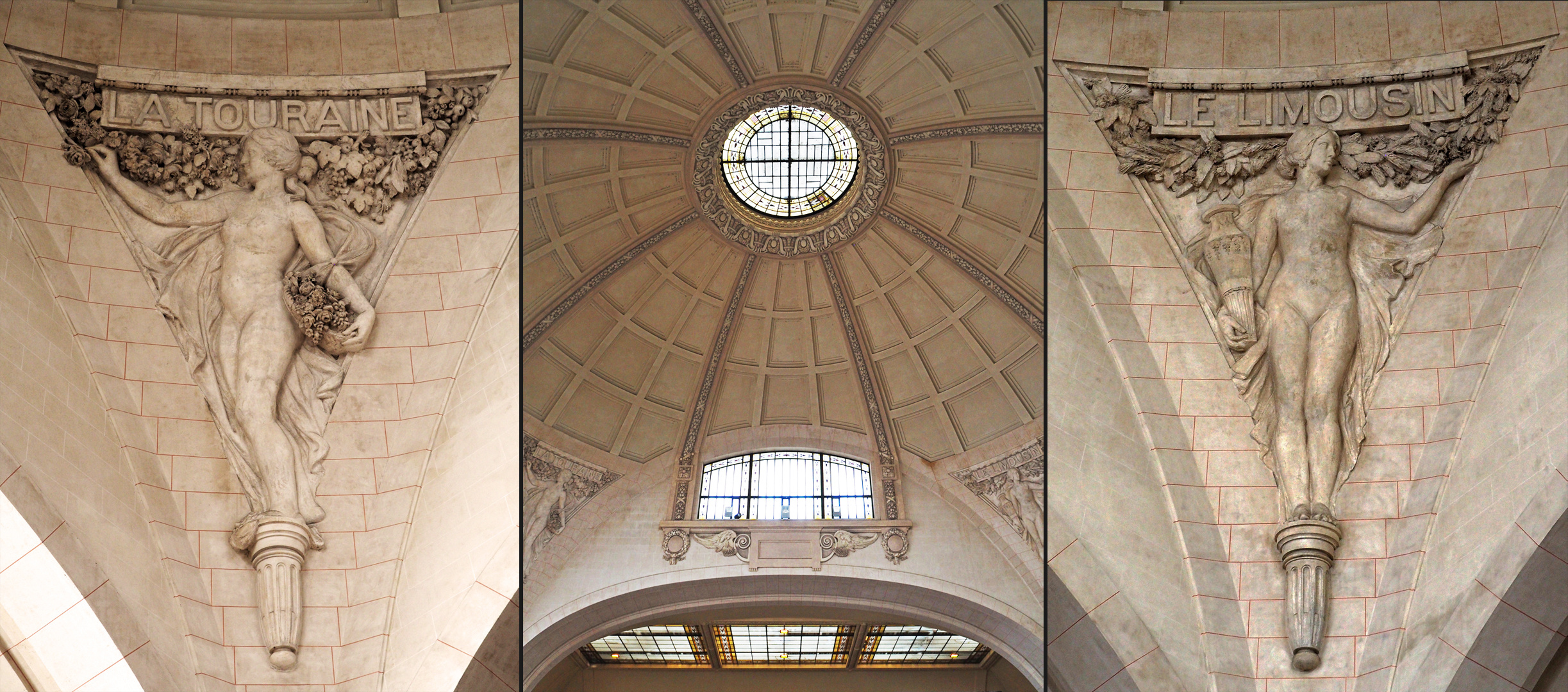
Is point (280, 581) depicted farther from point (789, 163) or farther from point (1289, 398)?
point (789, 163)

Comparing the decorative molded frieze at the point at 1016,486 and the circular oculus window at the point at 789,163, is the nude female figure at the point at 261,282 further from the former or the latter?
the decorative molded frieze at the point at 1016,486

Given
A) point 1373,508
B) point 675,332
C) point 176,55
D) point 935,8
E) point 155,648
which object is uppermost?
point 935,8

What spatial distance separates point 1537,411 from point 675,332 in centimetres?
900

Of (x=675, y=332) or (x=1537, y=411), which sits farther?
(x=675, y=332)

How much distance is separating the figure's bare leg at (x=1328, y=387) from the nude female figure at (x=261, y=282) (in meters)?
7.39

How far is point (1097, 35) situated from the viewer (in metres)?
14.5

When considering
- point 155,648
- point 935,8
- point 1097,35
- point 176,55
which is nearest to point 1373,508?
point 1097,35

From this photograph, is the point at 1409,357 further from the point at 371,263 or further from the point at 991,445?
the point at 371,263

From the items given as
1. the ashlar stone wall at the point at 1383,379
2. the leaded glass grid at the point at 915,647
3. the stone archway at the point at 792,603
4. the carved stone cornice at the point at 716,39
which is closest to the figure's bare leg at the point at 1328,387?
the ashlar stone wall at the point at 1383,379

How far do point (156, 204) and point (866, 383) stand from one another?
26.0 ft

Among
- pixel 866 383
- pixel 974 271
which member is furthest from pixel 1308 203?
pixel 866 383

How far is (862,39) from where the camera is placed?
57.0ft

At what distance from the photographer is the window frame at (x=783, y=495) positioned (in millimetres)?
18484

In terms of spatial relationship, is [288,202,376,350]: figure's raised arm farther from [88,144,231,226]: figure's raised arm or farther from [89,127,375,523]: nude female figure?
[88,144,231,226]: figure's raised arm
